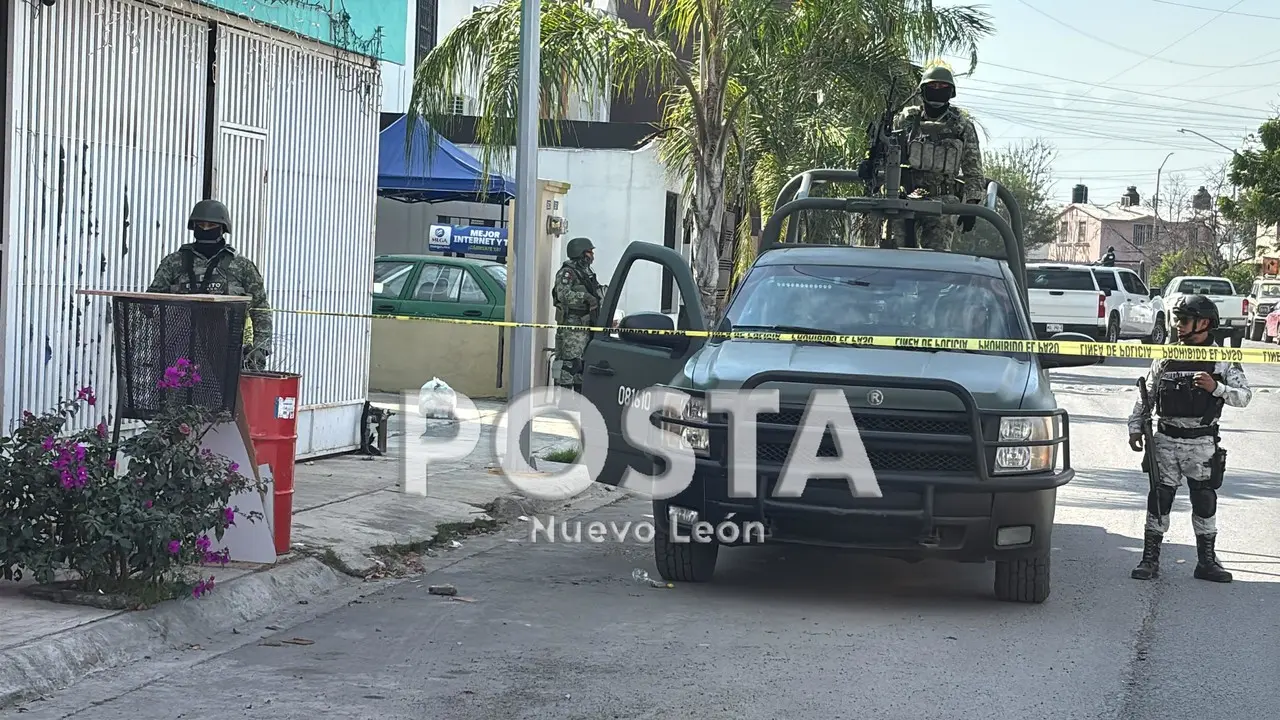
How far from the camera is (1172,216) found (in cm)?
8744

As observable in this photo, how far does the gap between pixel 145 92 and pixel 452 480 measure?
11.8 ft

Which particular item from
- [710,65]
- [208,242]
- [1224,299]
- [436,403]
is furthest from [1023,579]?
[1224,299]

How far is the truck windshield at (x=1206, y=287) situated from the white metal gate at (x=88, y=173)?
33.2 meters

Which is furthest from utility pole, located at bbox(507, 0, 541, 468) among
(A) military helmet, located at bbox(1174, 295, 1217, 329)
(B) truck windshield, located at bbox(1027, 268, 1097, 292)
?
(B) truck windshield, located at bbox(1027, 268, 1097, 292)

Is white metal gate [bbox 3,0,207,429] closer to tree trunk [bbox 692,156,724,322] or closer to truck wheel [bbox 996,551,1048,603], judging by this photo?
truck wheel [bbox 996,551,1048,603]

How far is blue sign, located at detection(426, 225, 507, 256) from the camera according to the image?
76.1 ft

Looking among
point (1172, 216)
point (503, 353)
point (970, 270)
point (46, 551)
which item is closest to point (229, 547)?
point (46, 551)

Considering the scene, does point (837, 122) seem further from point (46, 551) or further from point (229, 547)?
point (46, 551)

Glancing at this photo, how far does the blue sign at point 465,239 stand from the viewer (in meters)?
23.2

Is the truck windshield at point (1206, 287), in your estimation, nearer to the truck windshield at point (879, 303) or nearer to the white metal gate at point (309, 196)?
the white metal gate at point (309, 196)

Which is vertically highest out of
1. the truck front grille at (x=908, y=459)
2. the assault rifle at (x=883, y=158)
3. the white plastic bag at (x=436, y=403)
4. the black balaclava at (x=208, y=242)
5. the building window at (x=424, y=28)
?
the building window at (x=424, y=28)

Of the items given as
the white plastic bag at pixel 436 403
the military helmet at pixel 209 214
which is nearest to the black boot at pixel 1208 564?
the military helmet at pixel 209 214

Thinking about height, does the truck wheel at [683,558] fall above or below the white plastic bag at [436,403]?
below

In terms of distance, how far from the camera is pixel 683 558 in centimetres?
791
